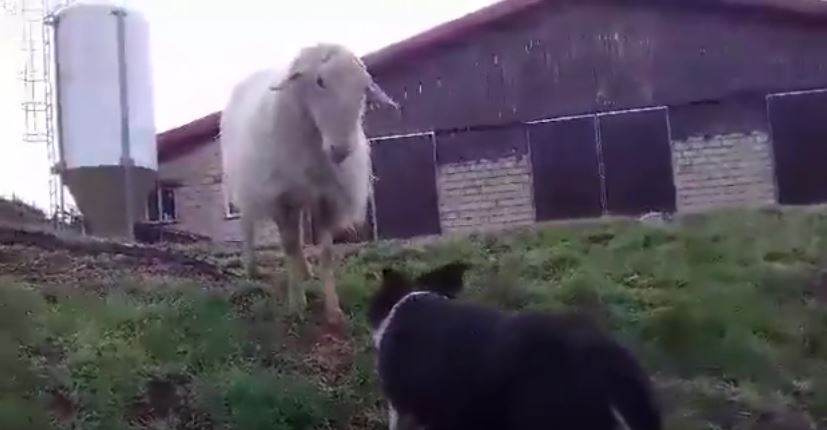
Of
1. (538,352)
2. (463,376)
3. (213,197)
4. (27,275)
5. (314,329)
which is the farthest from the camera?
(213,197)

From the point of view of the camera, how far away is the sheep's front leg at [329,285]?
772 centimetres

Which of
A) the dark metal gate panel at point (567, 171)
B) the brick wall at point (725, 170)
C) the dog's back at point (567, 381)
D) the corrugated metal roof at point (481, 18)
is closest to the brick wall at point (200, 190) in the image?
the corrugated metal roof at point (481, 18)

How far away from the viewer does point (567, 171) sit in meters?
16.5

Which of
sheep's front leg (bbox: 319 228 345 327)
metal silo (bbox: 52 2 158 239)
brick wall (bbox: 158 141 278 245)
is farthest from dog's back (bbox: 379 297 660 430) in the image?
brick wall (bbox: 158 141 278 245)

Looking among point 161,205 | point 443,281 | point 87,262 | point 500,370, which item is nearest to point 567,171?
point 161,205

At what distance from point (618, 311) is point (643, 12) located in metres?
10.3

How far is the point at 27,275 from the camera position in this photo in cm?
877

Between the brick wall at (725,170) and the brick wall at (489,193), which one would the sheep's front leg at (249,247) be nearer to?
the brick wall at (489,193)

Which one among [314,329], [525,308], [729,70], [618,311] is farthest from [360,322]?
[729,70]

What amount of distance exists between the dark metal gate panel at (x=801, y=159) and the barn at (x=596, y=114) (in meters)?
0.02

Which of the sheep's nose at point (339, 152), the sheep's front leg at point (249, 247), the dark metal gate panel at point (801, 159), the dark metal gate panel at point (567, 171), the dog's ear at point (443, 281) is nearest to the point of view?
the dog's ear at point (443, 281)

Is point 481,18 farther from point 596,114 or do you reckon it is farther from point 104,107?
point 104,107

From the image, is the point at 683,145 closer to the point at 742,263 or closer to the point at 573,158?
the point at 573,158

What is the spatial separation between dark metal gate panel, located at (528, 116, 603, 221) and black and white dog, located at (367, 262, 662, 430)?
1062cm
